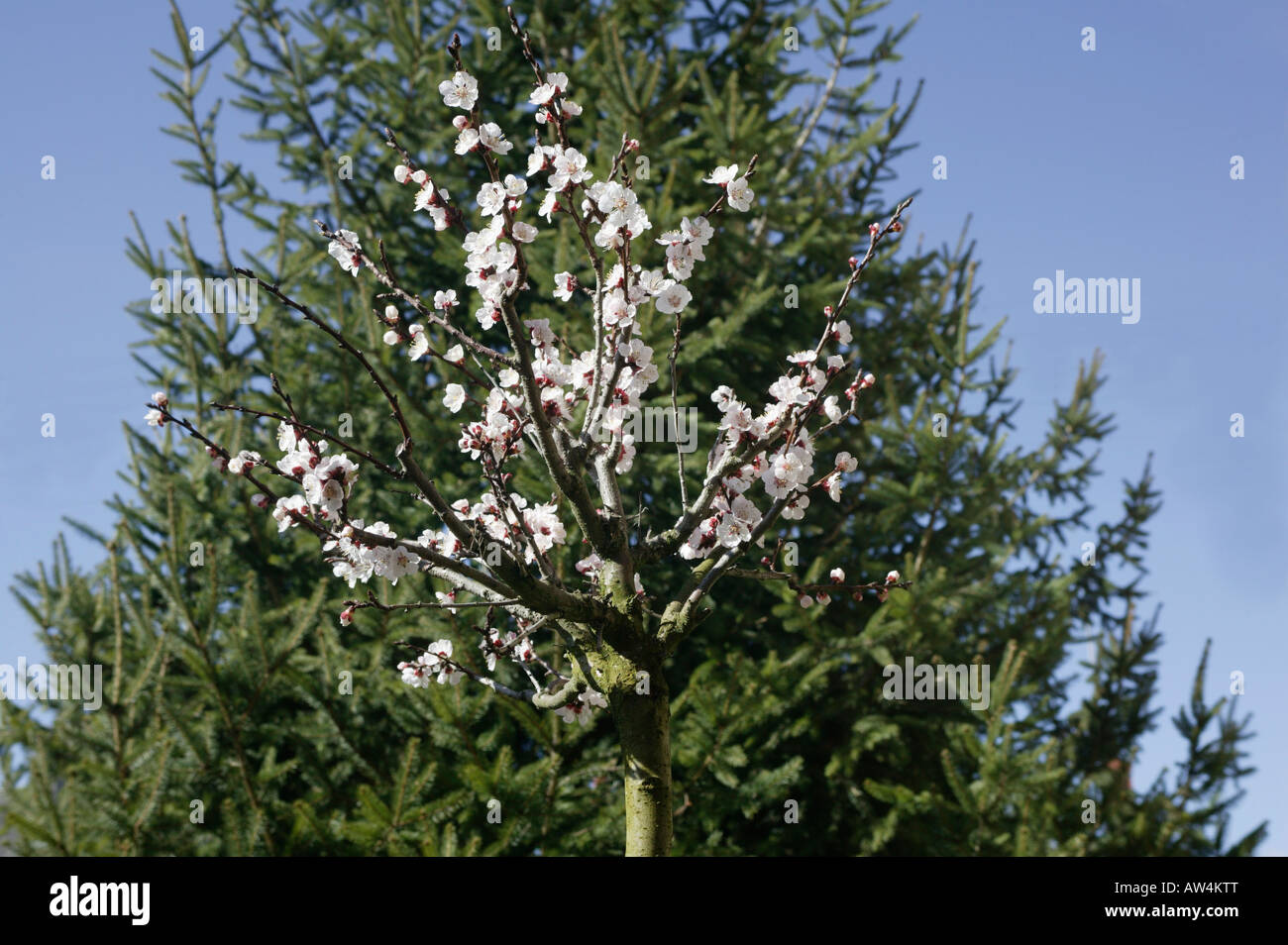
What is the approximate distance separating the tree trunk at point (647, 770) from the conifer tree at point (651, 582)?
1.88m

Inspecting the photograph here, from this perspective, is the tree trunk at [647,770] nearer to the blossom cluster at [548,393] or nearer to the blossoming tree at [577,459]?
the blossoming tree at [577,459]

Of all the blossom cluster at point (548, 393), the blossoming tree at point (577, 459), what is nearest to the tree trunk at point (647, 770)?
Answer: the blossoming tree at point (577, 459)

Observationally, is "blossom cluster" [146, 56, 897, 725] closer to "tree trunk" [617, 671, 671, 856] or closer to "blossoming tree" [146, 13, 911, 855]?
"blossoming tree" [146, 13, 911, 855]

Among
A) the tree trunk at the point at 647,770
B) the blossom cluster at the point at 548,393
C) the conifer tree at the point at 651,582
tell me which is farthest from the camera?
the conifer tree at the point at 651,582

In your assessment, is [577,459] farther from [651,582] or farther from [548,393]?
[651,582]

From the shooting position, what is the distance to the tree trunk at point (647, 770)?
361cm

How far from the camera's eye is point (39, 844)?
4.94 m

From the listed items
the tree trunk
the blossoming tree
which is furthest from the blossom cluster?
the tree trunk

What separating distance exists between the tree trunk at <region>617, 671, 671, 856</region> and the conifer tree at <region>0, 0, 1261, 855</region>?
188 cm

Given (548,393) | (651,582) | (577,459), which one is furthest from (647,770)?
(651,582)

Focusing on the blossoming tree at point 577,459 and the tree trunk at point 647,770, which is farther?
the tree trunk at point 647,770

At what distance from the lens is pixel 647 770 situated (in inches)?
143
